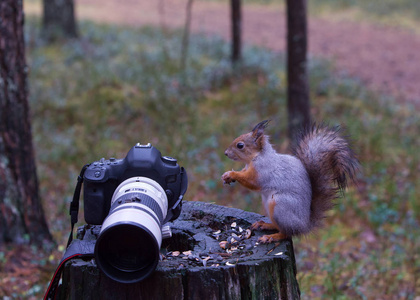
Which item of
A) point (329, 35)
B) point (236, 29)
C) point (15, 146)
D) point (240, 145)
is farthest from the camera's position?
point (329, 35)

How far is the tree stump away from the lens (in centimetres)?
207

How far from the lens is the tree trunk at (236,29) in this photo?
30.0 feet

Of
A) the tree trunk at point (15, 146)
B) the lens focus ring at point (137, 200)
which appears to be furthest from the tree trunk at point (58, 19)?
the lens focus ring at point (137, 200)

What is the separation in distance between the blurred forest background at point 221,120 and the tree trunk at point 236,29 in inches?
7.8

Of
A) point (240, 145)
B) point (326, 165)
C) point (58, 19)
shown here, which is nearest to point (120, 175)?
point (240, 145)

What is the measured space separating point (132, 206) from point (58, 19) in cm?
956

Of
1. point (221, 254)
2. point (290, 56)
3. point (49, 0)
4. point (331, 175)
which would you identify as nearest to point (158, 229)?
point (221, 254)

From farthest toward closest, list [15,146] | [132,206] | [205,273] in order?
[15,146], [205,273], [132,206]

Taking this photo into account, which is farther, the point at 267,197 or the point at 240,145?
the point at 240,145

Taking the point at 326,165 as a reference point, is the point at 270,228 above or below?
below

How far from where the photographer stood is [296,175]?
256 centimetres

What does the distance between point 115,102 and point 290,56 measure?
289 cm

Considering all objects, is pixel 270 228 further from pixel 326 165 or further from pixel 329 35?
pixel 329 35

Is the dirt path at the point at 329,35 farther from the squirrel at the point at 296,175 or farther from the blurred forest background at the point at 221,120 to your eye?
the squirrel at the point at 296,175
